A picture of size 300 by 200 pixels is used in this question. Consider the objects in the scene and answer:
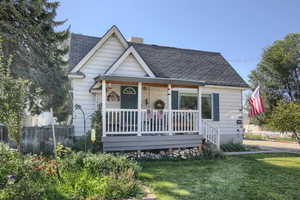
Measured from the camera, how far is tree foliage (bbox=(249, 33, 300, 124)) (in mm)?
24078

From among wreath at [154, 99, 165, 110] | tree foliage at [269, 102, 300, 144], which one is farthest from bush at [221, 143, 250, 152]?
wreath at [154, 99, 165, 110]

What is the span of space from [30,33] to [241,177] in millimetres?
13407

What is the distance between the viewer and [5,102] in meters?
4.43

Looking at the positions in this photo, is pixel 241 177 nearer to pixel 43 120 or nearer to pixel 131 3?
pixel 131 3

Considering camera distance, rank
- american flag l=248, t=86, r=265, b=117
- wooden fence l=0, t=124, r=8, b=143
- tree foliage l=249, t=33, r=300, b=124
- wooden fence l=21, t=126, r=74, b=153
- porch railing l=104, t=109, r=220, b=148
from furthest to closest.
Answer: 1. tree foliage l=249, t=33, r=300, b=124
2. american flag l=248, t=86, r=265, b=117
3. wooden fence l=21, t=126, r=74, b=153
4. wooden fence l=0, t=124, r=8, b=143
5. porch railing l=104, t=109, r=220, b=148

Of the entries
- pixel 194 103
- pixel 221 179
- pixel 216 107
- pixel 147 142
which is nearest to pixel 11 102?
pixel 147 142

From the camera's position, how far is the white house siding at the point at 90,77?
373 inches

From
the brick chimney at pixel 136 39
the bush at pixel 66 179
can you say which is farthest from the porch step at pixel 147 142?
the brick chimney at pixel 136 39

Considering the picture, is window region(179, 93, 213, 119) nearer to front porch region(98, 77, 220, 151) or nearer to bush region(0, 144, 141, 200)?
front porch region(98, 77, 220, 151)

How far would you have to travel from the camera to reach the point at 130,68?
9672 mm

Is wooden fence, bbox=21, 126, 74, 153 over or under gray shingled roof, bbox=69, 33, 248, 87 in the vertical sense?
under

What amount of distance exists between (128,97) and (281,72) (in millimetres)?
23181

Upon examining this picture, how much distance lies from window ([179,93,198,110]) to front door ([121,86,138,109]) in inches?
108

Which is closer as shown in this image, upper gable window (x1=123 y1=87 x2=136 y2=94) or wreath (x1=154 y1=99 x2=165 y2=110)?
upper gable window (x1=123 y1=87 x2=136 y2=94)
